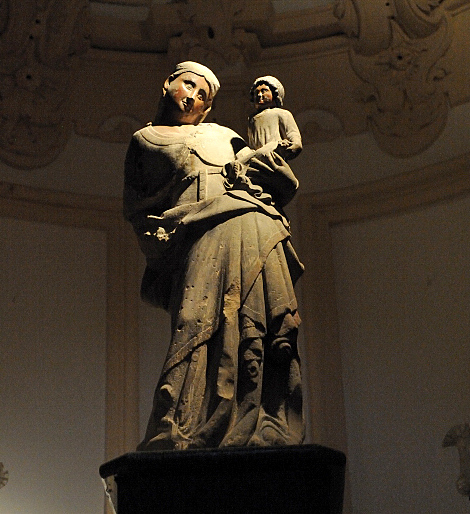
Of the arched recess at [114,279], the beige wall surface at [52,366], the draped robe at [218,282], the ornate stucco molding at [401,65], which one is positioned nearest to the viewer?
the draped robe at [218,282]

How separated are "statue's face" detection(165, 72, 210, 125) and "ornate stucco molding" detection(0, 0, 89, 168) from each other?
9.44 feet

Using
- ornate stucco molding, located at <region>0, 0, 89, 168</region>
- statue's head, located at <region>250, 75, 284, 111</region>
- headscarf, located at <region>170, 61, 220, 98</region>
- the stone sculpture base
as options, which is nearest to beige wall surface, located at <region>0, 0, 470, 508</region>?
ornate stucco molding, located at <region>0, 0, 89, 168</region>

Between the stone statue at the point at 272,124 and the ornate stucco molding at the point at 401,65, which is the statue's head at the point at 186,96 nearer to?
the stone statue at the point at 272,124

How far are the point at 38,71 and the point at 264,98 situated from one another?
10.4ft

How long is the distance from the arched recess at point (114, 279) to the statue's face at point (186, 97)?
2.64 m

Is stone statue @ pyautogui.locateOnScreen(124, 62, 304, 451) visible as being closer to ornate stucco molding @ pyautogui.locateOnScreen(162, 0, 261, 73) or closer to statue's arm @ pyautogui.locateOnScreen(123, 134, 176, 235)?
statue's arm @ pyautogui.locateOnScreen(123, 134, 176, 235)

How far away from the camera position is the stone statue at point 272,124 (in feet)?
11.8

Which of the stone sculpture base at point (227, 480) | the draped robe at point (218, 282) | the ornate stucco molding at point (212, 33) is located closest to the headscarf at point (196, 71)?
the draped robe at point (218, 282)

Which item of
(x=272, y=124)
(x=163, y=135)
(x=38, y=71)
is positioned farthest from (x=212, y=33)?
(x=163, y=135)

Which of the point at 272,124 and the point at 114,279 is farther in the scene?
the point at 114,279

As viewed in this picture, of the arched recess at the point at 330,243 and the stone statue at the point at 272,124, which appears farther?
the arched recess at the point at 330,243

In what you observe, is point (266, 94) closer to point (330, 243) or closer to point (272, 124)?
point (272, 124)

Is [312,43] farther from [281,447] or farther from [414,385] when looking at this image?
[281,447]

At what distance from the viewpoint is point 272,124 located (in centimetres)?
371
